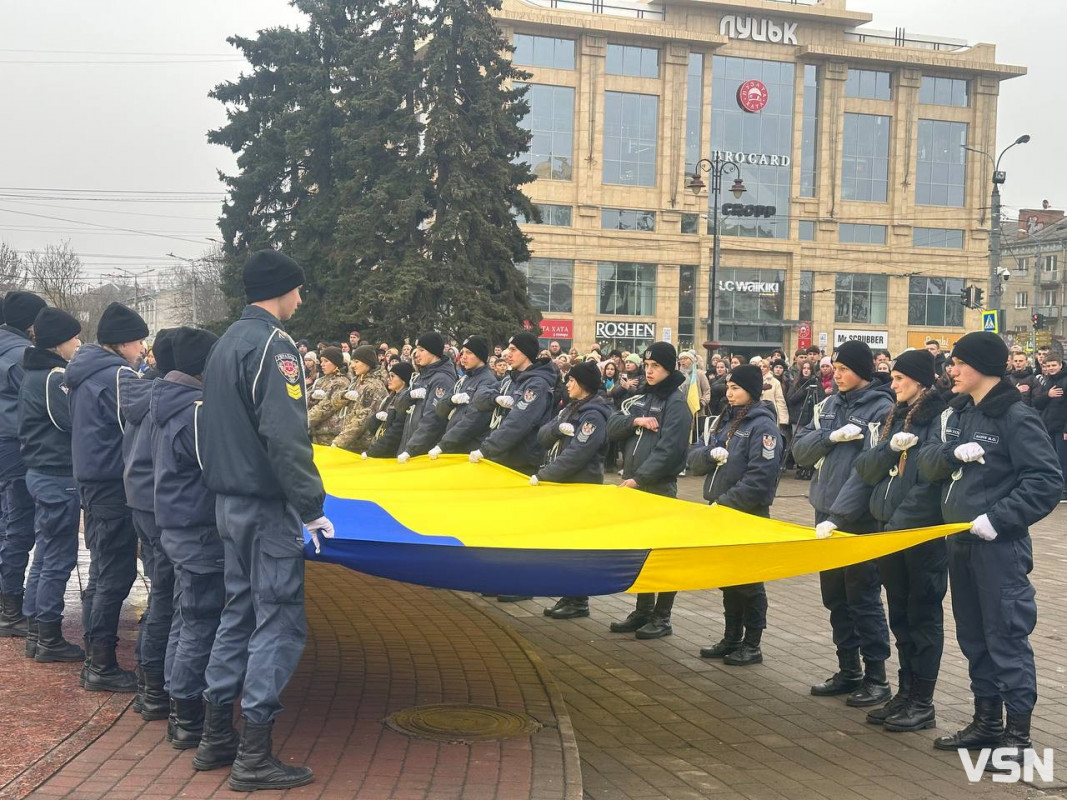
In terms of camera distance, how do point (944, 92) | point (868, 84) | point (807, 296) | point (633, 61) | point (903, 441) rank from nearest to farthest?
1. point (903, 441)
2. point (633, 61)
3. point (868, 84)
4. point (807, 296)
5. point (944, 92)

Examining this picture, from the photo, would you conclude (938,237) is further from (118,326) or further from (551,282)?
(118,326)

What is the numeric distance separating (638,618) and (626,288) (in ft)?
169

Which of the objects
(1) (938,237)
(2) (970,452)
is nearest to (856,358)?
(2) (970,452)

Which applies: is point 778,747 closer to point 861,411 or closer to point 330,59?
point 861,411

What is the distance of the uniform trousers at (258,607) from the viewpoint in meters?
4.99

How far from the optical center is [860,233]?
63.4m

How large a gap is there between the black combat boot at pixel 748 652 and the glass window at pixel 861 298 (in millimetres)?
57949

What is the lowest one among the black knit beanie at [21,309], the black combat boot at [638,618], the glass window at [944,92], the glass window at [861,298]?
the black combat boot at [638,618]

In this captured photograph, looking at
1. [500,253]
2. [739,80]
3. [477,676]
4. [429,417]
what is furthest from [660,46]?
[477,676]

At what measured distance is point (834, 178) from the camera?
62281 mm

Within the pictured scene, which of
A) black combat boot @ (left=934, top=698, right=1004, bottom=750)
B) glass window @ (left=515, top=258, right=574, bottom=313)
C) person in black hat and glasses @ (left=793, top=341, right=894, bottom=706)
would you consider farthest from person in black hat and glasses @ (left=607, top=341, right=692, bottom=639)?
glass window @ (left=515, top=258, right=574, bottom=313)

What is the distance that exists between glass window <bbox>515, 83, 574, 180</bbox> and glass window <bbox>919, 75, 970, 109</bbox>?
20.8 meters

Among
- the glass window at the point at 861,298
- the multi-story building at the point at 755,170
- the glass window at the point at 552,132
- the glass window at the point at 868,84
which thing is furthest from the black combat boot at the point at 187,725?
the glass window at the point at 868,84

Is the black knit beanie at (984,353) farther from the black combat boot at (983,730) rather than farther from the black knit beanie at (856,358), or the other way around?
the black combat boot at (983,730)
